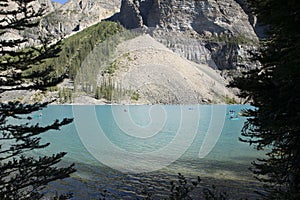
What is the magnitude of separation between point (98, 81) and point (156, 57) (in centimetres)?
3803

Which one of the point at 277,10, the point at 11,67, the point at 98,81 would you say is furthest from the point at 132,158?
the point at 98,81

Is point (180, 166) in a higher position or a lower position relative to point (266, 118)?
lower

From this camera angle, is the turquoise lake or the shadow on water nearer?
the shadow on water

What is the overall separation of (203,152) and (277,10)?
95.4 ft

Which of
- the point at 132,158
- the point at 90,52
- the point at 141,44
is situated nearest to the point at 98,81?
the point at 90,52

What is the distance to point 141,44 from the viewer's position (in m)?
194

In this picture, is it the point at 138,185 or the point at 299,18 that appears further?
the point at 138,185

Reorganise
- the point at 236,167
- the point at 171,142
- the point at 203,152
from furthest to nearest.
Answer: the point at 171,142 → the point at 203,152 → the point at 236,167

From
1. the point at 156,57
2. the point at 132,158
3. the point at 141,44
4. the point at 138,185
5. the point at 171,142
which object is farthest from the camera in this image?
the point at 141,44

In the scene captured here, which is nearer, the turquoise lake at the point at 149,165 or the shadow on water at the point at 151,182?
the shadow on water at the point at 151,182

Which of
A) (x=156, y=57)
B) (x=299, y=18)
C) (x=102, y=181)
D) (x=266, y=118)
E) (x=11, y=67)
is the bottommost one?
(x=102, y=181)

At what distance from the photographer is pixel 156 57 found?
176 m

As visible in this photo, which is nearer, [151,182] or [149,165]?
[151,182]

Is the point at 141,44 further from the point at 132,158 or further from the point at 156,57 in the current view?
the point at 132,158
